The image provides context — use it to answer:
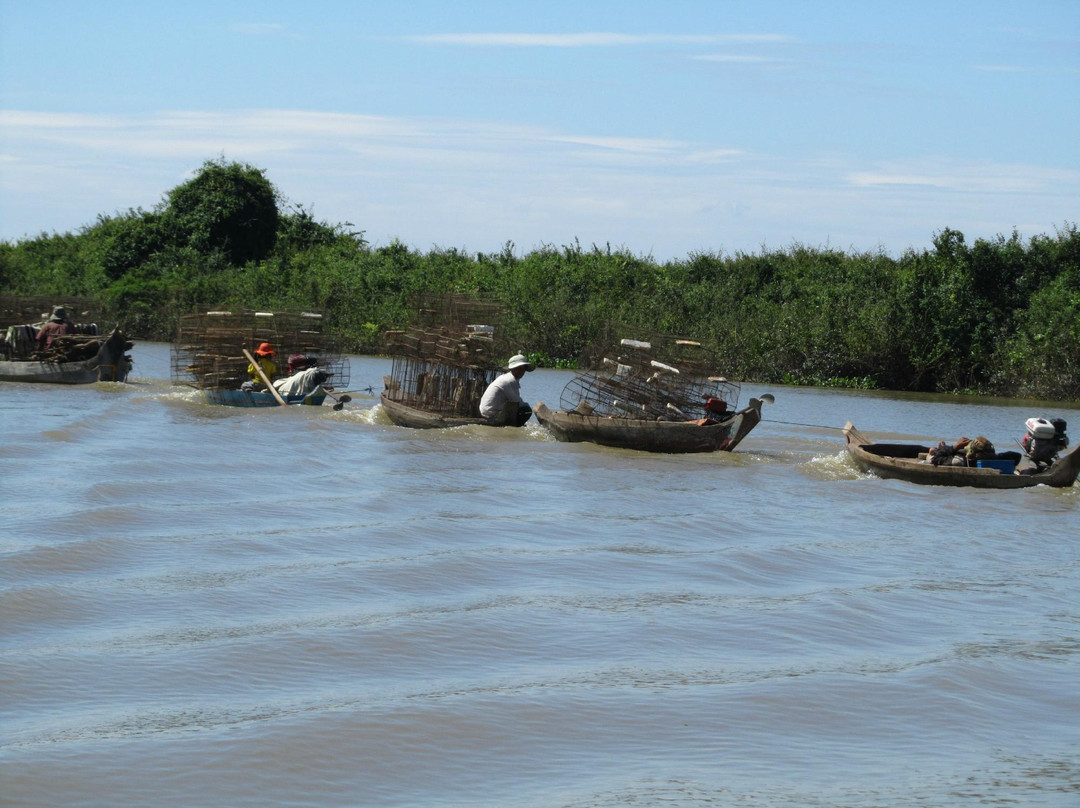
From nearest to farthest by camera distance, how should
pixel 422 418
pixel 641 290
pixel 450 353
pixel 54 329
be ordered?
pixel 450 353 → pixel 422 418 → pixel 54 329 → pixel 641 290

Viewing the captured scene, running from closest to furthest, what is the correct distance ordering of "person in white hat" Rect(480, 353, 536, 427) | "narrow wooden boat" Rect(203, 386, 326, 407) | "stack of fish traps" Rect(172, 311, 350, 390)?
"person in white hat" Rect(480, 353, 536, 427), "narrow wooden boat" Rect(203, 386, 326, 407), "stack of fish traps" Rect(172, 311, 350, 390)

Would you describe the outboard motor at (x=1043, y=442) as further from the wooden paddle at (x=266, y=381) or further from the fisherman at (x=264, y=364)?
the fisherman at (x=264, y=364)

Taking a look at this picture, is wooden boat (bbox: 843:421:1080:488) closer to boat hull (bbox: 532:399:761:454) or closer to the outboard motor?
the outboard motor

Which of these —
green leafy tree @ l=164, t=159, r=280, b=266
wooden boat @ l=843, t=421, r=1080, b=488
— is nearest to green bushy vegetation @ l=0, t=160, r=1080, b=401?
green leafy tree @ l=164, t=159, r=280, b=266

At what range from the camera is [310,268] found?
143 feet

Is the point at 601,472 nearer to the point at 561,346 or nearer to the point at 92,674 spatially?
the point at 92,674

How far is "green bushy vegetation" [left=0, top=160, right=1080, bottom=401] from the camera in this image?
100 ft

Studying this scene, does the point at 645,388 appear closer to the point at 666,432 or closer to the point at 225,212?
the point at 666,432

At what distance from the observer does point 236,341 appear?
21109 millimetres

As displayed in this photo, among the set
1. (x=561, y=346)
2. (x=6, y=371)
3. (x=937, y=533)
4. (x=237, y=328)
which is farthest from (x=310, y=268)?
(x=937, y=533)

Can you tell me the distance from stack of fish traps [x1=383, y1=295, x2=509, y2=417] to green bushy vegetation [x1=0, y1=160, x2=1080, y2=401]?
6.81 feet

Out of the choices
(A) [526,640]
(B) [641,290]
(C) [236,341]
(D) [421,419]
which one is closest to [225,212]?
(B) [641,290]

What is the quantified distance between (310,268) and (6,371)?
19.6m

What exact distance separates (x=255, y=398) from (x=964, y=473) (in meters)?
11.2
